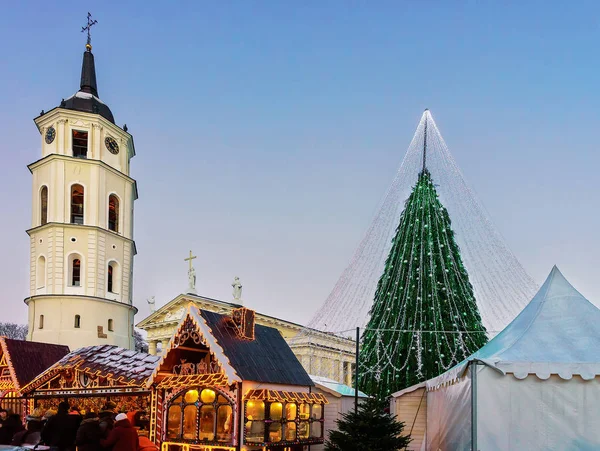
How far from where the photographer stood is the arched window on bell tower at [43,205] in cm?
3775

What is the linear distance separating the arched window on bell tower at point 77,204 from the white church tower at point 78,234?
59mm

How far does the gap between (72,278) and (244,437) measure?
75.0ft

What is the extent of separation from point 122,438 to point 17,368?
16.4 metres

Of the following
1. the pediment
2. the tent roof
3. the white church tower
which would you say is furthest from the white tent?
the pediment

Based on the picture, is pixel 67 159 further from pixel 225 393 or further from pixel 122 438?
pixel 122 438

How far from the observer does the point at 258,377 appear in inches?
746

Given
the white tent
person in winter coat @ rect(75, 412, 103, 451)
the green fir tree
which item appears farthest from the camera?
the green fir tree

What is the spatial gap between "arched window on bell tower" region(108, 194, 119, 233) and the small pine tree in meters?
25.8

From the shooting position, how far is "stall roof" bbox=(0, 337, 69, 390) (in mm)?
24469

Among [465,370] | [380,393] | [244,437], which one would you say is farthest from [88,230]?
[465,370]

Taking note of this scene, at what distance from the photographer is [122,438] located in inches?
421

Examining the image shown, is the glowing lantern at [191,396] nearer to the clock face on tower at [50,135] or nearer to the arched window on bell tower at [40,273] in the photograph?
the arched window on bell tower at [40,273]

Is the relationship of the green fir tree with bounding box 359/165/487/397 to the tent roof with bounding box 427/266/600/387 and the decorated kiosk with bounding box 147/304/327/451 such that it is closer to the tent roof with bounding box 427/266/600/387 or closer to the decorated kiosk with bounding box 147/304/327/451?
the decorated kiosk with bounding box 147/304/327/451

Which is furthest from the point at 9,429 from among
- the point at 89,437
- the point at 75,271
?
the point at 75,271
